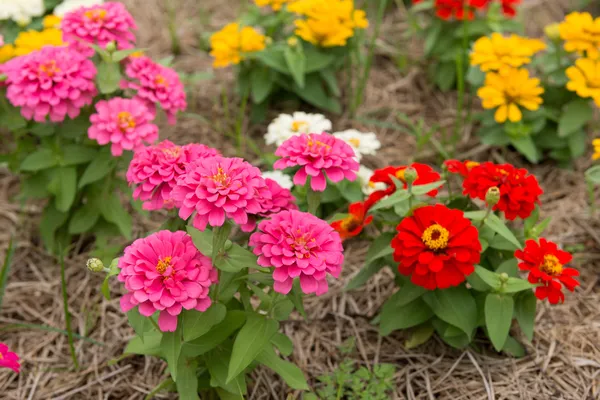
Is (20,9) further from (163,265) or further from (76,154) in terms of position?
(163,265)

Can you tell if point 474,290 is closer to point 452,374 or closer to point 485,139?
point 452,374

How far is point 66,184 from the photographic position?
2385 mm

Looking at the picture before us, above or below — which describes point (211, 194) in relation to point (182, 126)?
above

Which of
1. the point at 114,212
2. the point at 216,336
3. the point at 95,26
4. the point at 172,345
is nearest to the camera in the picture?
the point at 172,345

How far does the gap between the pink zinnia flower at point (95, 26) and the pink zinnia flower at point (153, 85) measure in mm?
137

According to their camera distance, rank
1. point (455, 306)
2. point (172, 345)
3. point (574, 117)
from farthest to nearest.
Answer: point (574, 117) < point (455, 306) < point (172, 345)

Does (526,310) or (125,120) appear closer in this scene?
(526,310)

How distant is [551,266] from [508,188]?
0.88 feet

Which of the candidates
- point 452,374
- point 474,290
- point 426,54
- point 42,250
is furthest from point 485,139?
point 42,250

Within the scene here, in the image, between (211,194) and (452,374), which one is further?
(452,374)

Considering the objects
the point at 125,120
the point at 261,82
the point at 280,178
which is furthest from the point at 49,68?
the point at 261,82

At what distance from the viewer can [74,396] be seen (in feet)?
7.02

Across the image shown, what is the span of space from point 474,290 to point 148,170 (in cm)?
115

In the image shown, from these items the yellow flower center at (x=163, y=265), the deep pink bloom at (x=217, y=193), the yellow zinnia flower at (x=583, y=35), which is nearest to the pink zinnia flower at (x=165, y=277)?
the yellow flower center at (x=163, y=265)
